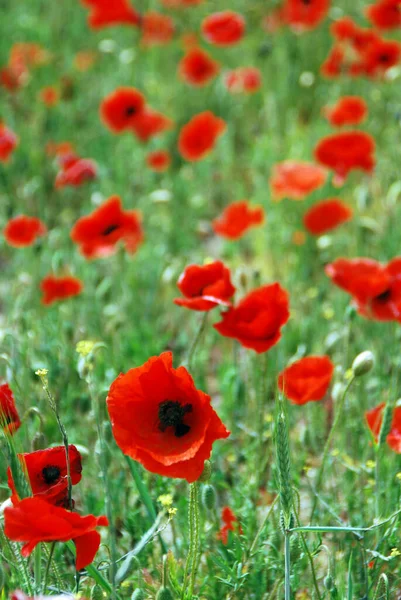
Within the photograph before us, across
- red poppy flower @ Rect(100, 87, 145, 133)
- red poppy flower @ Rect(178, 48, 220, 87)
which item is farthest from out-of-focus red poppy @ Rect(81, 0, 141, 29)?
red poppy flower @ Rect(100, 87, 145, 133)

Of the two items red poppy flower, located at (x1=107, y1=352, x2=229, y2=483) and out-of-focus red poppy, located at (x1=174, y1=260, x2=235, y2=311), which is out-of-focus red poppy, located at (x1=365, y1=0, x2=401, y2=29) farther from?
red poppy flower, located at (x1=107, y1=352, x2=229, y2=483)

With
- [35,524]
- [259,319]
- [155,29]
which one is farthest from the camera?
[155,29]

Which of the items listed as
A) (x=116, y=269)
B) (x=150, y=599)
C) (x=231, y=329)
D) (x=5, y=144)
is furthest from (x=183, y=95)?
(x=150, y=599)

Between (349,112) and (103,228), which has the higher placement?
(103,228)

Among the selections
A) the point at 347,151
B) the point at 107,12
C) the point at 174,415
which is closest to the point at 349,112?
the point at 347,151

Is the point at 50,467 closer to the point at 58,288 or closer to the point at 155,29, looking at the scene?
the point at 58,288

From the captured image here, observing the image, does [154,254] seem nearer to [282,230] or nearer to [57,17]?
[282,230]

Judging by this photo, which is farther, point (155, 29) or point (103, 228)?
point (155, 29)

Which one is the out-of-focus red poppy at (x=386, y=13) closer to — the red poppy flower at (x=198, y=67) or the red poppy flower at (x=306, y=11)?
the red poppy flower at (x=306, y=11)

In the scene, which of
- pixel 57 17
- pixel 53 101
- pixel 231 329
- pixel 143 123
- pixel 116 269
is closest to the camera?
pixel 231 329
